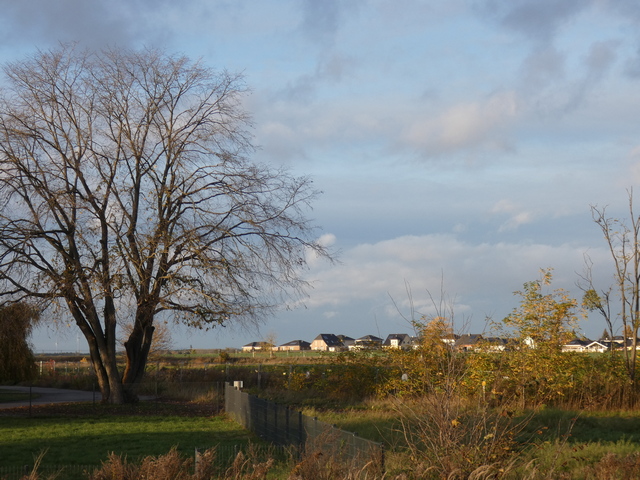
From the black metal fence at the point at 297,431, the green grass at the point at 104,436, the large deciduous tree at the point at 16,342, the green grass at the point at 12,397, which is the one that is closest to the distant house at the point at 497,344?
→ the black metal fence at the point at 297,431

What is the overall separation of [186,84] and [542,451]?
22230mm

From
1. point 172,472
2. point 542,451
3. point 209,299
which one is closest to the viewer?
point 172,472

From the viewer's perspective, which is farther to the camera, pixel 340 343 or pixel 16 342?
pixel 16 342

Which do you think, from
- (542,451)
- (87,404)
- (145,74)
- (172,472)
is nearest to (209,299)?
(87,404)

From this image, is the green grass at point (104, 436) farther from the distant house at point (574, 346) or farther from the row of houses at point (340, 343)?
the distant house at point (574, 346)

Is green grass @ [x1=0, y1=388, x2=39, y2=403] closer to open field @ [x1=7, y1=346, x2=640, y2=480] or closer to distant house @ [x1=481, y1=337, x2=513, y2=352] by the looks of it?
open field @ [x1=7, y1=346, x2=640, y2=480]

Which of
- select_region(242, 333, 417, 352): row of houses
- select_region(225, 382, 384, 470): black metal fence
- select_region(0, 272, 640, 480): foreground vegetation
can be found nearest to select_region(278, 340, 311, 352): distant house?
select_region(242, 333, 417, 352): row of houses

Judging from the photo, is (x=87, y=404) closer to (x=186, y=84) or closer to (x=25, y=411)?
(x=25, y=411)

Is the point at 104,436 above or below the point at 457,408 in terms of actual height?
below

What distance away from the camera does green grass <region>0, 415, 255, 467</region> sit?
17.2m

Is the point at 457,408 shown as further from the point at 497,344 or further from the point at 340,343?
the point at 340,343

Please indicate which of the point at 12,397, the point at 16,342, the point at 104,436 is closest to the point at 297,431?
the point at 104,436

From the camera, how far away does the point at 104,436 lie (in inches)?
813

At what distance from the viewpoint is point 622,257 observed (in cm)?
2250
